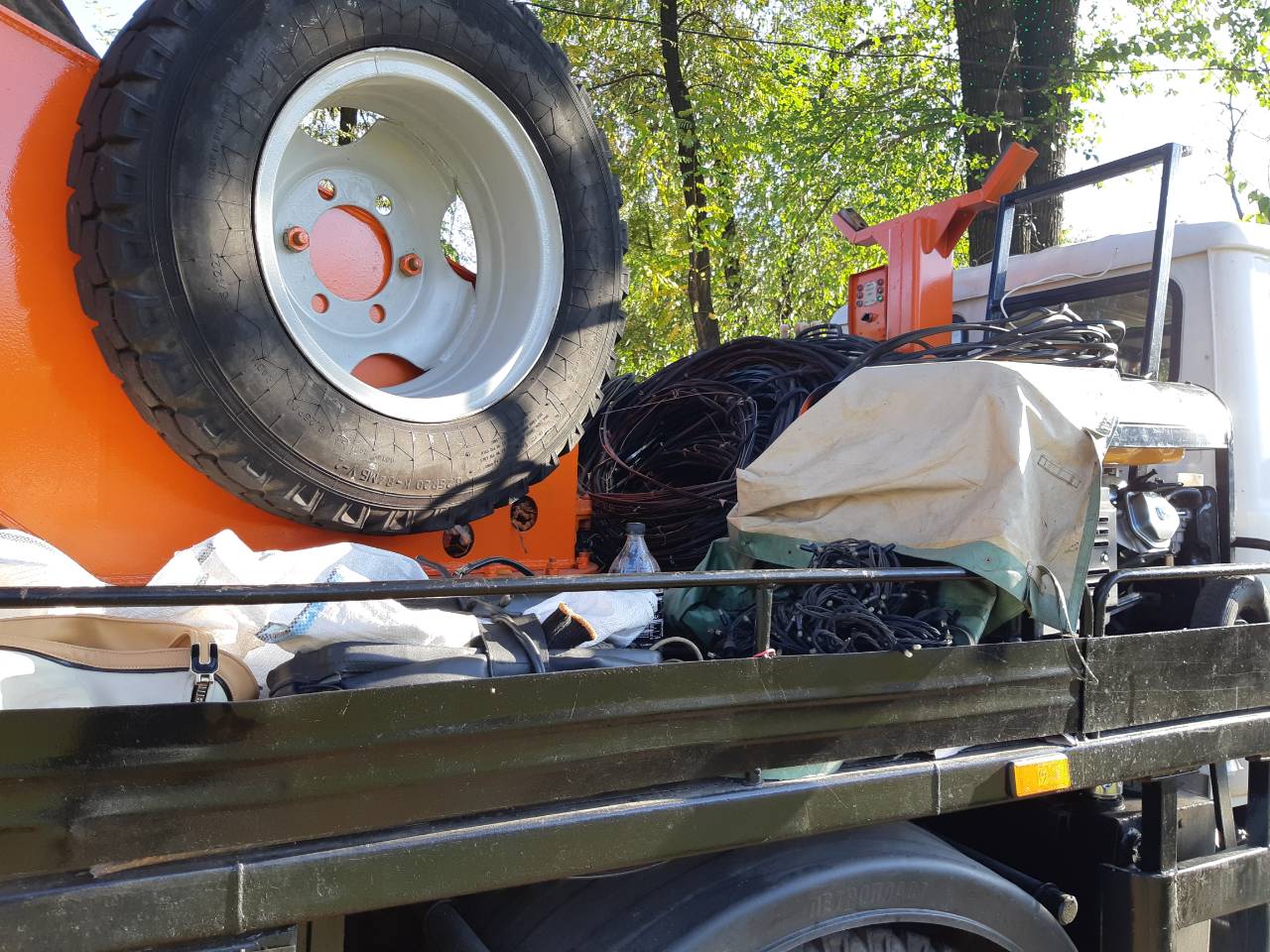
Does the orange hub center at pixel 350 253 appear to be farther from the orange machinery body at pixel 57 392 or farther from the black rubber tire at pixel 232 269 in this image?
the orange machinery body at pixel 57 392

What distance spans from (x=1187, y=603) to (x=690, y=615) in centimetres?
141

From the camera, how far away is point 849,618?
6.27ft

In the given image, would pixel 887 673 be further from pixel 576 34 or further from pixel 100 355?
pixel 576 34

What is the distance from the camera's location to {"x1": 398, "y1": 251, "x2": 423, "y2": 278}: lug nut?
2553mm

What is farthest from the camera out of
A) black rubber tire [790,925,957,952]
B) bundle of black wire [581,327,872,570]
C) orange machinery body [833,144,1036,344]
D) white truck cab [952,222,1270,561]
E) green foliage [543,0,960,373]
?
green foliage [543,0,960,373]

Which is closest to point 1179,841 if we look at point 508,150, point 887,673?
point 887,673

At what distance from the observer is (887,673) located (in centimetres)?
175

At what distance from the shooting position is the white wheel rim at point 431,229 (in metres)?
2.33

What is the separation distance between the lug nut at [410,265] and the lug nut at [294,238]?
29 centimetres

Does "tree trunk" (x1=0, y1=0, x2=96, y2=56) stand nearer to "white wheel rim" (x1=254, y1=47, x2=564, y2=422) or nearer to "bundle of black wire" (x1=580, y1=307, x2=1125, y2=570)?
"white wheel rim" (x1=254, y1=47, x2=564, y2=422)

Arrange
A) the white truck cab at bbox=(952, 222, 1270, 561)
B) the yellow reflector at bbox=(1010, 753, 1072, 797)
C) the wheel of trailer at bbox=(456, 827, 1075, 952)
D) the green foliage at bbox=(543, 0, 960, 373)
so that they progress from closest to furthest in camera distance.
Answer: the wheel of trailer at bbox=(456, 827, 1075, 952)
the yellow reflector at bbox=(1010, 753, 1072, 797)
the white truck cab at bbox=(952, 222, 1270, 561)
the green foliage at bbox=(543, 0, 960, 373)

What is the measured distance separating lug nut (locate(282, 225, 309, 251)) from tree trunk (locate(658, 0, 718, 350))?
24.3 ft

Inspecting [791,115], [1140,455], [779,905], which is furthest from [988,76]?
[779,905]

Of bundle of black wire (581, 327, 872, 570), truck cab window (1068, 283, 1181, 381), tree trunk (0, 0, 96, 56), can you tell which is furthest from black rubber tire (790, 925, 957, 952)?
tree trunk (0, 0, 96, 56)
